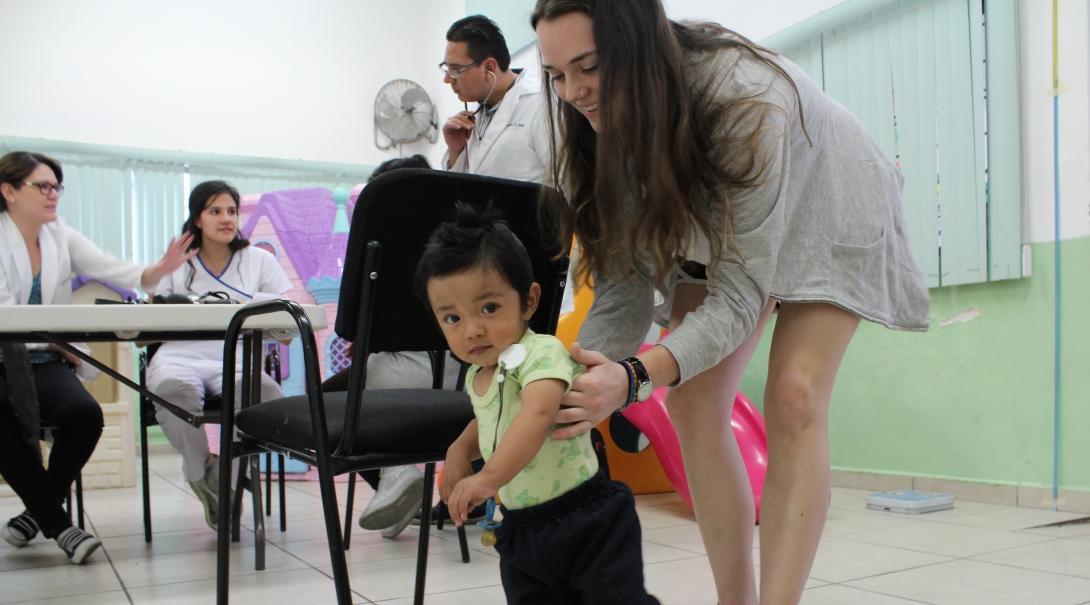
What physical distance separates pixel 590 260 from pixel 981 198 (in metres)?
2.09

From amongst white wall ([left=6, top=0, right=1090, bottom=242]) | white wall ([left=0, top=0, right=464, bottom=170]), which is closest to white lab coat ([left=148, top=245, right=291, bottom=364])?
white wall ([left=6, top=0, right=1090, bottom=242])

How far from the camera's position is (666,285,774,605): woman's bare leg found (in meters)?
1.47

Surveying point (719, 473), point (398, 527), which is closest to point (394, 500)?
point (398, 527)

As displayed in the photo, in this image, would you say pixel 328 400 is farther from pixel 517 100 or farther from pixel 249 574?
pixel 517 100

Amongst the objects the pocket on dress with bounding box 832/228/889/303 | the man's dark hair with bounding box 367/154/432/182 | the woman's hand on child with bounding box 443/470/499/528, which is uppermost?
the man's dark hair with bounding box 367/154/432/182

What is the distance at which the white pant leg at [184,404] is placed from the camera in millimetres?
2715

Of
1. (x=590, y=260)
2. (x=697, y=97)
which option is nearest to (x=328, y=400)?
(x=590, y=260)

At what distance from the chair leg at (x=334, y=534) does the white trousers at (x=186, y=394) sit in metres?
1.45

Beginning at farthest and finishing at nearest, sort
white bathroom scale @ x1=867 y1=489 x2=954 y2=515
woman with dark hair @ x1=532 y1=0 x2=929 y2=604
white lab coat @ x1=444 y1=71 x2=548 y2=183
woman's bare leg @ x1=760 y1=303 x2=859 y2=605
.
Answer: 1. white bathroom scale @ x1=867 y1=489 x2=954 y2=515
2. white lab coat @ x1=444 y1=71 x2=548 y2=183
3. woman's bare leg @ x1=760 y1=303 x2=859 y2=605
4. woman with dark hair @ x1=532 y1=0 x2=929 y2=604

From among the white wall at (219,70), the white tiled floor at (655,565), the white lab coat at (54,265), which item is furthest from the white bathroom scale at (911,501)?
the white wall at (219,70)

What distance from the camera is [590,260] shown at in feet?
4.39

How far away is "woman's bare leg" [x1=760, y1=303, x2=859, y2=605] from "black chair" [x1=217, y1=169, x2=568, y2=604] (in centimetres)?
40

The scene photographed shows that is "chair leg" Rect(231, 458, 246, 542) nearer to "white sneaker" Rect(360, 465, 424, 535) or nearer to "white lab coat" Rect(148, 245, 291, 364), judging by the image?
"white sneaker" Rect(360, 465, 424, 535)

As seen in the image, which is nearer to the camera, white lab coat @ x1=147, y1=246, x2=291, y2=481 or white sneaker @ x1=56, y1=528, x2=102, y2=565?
white sneaker @ x1=56, y1=528, x2=102, y2=565
